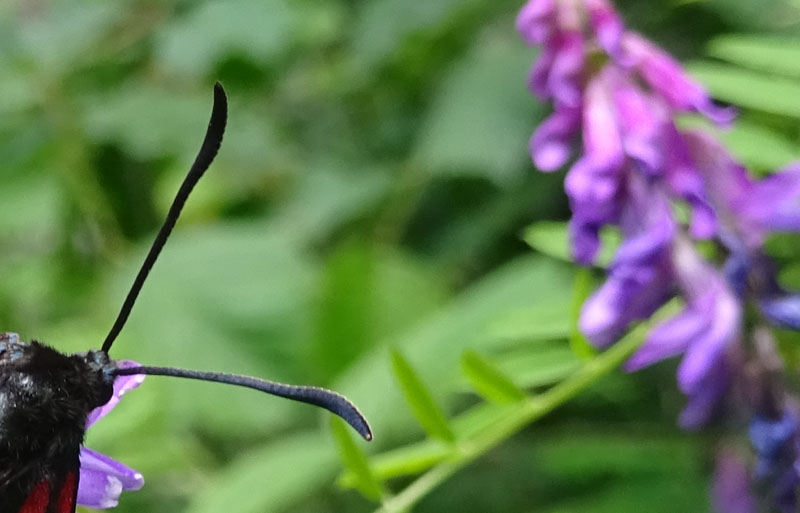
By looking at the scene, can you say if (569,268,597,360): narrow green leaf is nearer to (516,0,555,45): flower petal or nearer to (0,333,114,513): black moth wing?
(516,0,555,45): flower petal

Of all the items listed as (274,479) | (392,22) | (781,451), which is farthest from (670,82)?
(392,22)

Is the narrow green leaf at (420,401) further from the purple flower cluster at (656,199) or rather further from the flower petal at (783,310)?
the flower petal at (783,310)

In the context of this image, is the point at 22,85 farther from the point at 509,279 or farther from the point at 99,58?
the point at 509,279

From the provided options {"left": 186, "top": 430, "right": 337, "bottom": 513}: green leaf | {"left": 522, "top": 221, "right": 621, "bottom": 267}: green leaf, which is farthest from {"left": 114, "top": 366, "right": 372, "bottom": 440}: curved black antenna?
{"left": 186, "top": 430, "right": 337, "bottom": 513}: green leaf

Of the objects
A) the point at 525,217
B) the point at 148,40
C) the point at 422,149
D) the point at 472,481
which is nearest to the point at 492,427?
the point at 472,481

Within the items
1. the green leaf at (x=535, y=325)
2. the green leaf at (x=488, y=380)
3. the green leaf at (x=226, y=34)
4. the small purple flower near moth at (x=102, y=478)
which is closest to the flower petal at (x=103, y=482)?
the small purple flower near moth at (x=102, y=478)

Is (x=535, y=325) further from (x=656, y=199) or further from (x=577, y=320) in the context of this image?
(x=656, y=199)
